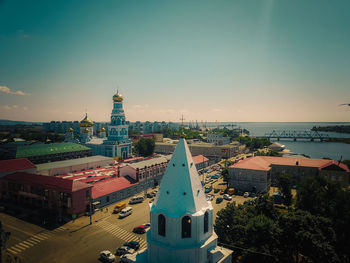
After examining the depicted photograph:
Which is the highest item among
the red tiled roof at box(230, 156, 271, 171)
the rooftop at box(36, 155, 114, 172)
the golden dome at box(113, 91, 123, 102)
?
the golden dome at box(113, 91, 123, 102)

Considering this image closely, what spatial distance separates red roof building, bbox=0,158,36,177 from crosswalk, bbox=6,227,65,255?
19.0 meters

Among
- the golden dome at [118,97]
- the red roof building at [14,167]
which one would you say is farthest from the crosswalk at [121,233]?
the golden dome at [118,97]

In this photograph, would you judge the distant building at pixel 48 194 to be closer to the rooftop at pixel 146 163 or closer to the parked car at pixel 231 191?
the rooftop at pixel 146 163

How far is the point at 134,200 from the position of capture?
33438 mm

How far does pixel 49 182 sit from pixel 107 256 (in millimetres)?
16305

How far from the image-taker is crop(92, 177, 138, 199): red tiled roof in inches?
1246

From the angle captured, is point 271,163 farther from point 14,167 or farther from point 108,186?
point 14,167

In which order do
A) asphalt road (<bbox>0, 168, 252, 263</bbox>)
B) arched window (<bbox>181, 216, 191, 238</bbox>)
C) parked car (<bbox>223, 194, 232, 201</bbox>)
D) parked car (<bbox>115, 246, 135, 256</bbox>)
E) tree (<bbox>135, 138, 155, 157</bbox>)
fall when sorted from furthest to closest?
tree (<bbox>135, 138, 155, 157</bbox>) → parked car (<bbox>223, 194, 232, 201</bbox>) → parked car (<bbox>115, 246, 135, 256</bbox>) → asphalt road (<bbox>0, 168, 252, 263</bbox>) → arched window (<bbox>181, 216, 191, 238</bbox>)

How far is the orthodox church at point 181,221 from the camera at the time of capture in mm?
12539

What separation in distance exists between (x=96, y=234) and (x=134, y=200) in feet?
32.8

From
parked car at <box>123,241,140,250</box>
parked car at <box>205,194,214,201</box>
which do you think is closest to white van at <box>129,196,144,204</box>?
parked car at <box>205,194,214,201</box>

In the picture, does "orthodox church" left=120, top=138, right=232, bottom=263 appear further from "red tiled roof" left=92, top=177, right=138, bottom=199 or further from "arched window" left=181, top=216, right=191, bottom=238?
"red tiled roof" left=92, top=177, right=138, bottom=199

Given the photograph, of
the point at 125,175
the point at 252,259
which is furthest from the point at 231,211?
the point at 125,175

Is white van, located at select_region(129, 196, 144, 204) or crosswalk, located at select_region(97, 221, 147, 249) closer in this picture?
crosswalk, located at select_region(97, 221, 147, 249)
